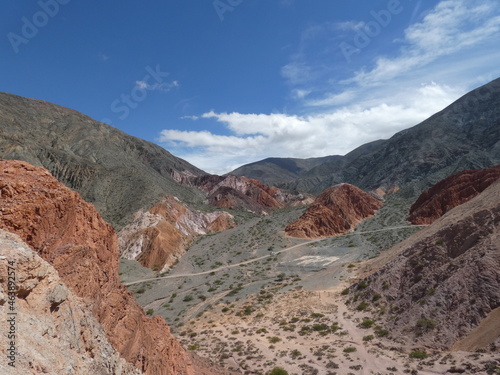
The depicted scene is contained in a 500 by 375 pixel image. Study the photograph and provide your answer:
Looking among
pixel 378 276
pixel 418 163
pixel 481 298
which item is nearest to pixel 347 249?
pixel 378 276

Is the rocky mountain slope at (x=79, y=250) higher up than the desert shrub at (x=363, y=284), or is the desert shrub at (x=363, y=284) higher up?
the rocky mountain slope at (x=79, y=250)

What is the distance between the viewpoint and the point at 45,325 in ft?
22.0

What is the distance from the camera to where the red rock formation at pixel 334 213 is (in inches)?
2240

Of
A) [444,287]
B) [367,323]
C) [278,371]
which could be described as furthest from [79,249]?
[444,287]

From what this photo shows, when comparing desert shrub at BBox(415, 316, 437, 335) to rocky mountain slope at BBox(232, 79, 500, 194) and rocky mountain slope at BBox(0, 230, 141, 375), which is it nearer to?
rocky mountain slope at BBox(0, 230, 141, 375)

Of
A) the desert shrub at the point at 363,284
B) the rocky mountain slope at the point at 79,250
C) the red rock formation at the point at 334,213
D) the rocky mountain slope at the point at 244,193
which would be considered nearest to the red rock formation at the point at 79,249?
the rocky mountain slope at the point at 79,250

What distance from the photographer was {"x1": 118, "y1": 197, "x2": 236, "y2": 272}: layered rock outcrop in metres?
47.6

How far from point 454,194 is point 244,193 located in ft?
255

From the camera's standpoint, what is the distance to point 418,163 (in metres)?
137

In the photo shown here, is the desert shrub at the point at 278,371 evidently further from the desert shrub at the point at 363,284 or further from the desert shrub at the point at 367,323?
the desert shrub at the point at 363,284

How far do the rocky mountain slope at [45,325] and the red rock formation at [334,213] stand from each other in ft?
160

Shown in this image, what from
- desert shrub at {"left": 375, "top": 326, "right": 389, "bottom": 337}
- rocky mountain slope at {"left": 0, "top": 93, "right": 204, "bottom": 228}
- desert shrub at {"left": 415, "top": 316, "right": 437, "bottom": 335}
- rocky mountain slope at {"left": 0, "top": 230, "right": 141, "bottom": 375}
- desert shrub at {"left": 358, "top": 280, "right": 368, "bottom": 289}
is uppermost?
rocky mountain slope at {"left": 0, "top": 93, "right": 204, "bottom": 228}

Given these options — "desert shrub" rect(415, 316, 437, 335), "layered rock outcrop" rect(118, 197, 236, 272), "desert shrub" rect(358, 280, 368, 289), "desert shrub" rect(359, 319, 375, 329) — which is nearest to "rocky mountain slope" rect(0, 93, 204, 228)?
"layered rock outcrop" rect(118, 197, 236, 272)

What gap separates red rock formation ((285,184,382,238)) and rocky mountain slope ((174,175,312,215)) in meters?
41.1
